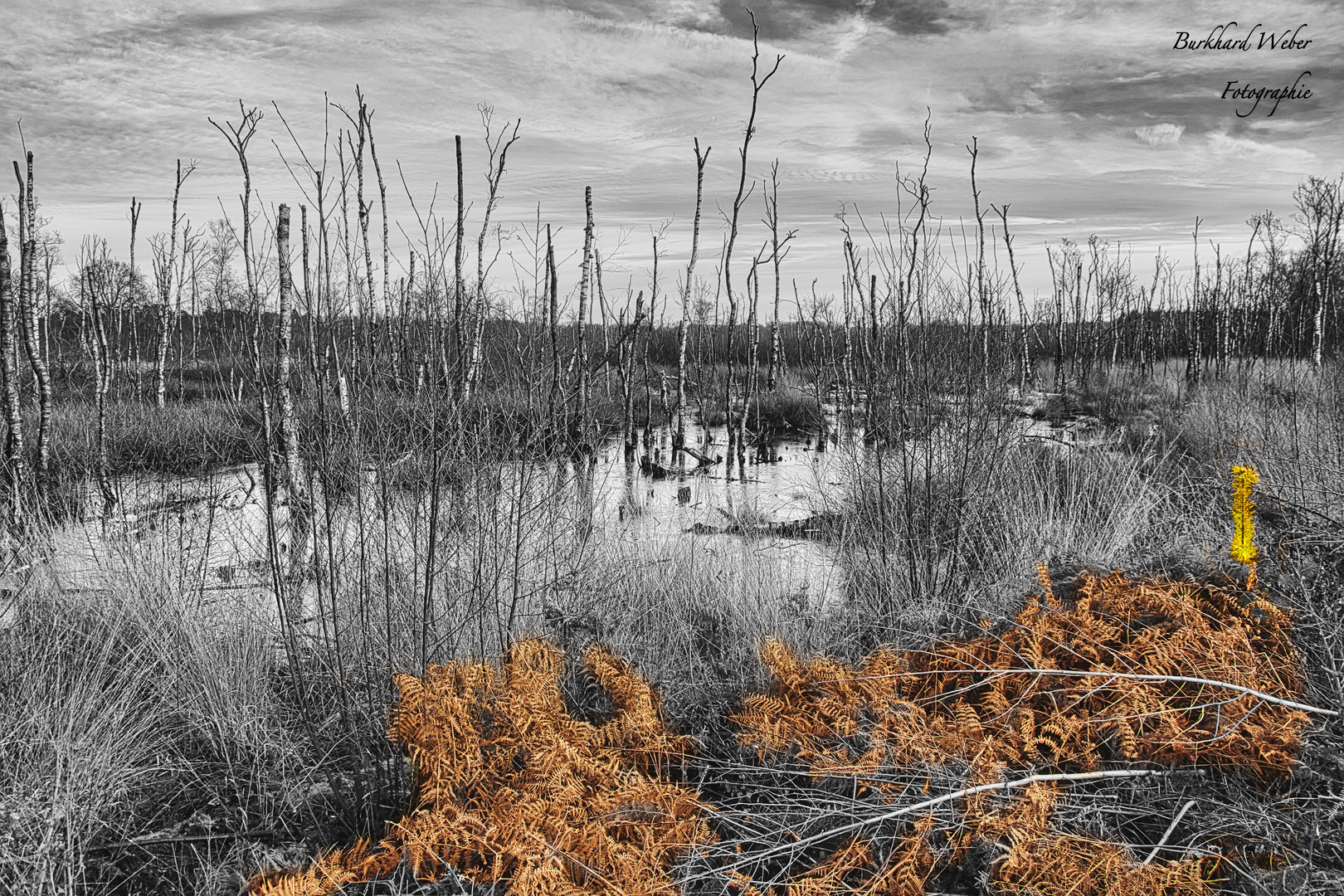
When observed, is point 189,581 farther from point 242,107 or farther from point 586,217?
point 586,217

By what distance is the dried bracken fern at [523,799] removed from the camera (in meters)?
2.67

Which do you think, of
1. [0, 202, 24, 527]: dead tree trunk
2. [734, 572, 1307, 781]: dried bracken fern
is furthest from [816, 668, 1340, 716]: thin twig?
[0, 202, 24, 527]: dead tree trunk

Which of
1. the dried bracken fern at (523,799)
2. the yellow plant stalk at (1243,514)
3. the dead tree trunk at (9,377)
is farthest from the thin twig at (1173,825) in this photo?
the dead tree trunk at (9,377)

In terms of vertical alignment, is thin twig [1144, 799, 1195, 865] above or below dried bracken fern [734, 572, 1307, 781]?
below

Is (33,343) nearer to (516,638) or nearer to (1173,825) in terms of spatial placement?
(516,638)

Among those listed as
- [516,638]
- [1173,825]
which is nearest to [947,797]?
[1173,825]

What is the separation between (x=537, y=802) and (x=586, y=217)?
11.3 m

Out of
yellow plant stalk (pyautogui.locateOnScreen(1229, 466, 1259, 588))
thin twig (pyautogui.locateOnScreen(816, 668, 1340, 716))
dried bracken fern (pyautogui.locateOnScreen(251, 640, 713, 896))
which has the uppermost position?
yellow plant stalk (pyautogui.locateOnScreen(1229, 466, 1259, 588))

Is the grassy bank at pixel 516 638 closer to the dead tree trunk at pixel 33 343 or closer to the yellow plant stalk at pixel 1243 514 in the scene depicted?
the yellow plant stalk at pixel 1243 514

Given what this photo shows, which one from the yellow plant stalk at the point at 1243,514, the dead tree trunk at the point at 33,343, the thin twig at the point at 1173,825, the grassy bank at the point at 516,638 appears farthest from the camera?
the dead tree trunk at the point at 33,343

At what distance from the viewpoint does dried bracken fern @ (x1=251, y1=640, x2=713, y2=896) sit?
2.67 meters

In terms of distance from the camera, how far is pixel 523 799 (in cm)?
284

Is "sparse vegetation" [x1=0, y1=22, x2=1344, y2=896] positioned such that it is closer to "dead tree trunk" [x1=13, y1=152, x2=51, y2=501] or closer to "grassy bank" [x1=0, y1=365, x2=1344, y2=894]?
"grassy bank" [x1=0, y1=365, x2=1344, y2=894]

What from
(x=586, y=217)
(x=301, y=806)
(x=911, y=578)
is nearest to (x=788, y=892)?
(x=301, y=806)
